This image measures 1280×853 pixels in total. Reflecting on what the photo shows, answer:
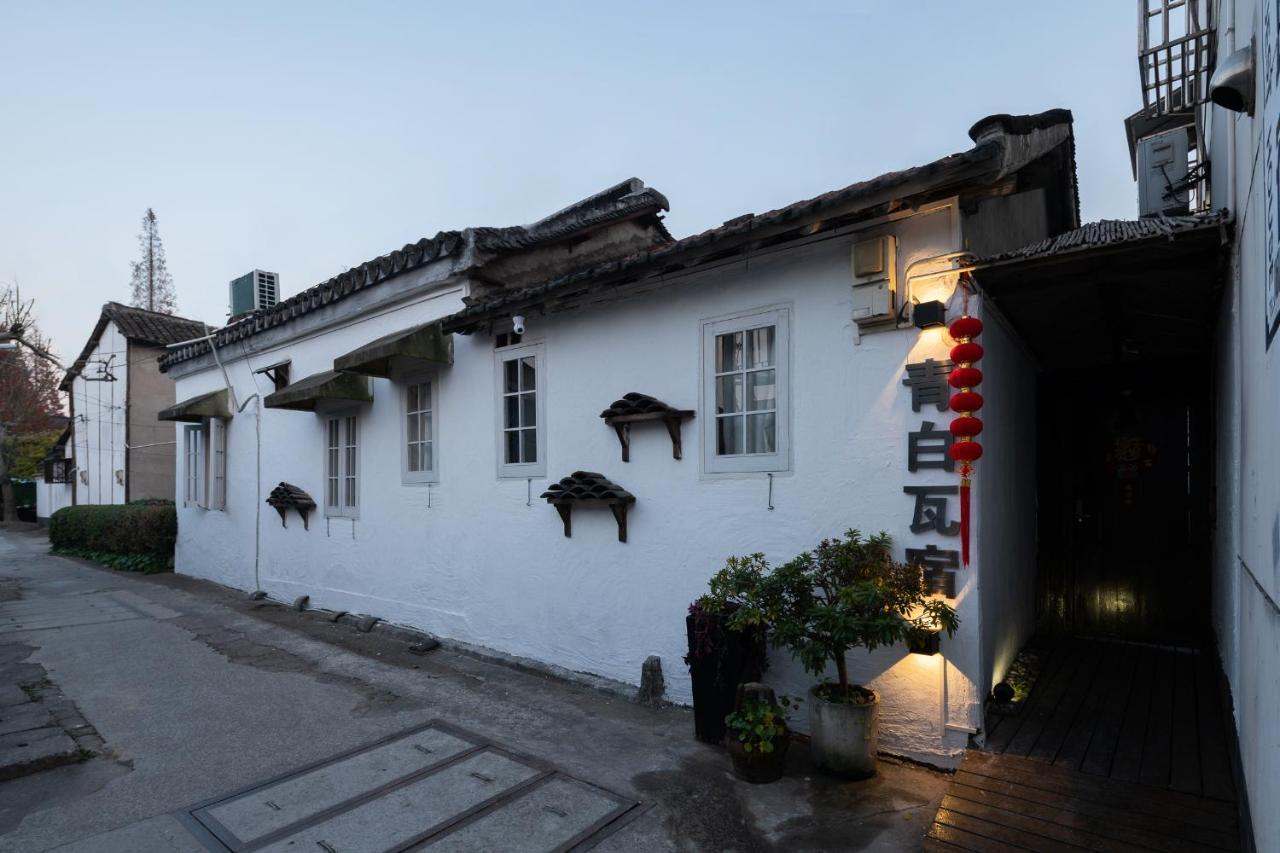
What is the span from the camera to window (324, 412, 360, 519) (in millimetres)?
9238

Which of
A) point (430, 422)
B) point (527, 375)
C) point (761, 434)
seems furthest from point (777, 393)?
point (430, 422)

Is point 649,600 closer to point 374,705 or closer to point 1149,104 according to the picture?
point 374,705

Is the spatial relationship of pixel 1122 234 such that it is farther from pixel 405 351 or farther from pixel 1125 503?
pixel 405 351

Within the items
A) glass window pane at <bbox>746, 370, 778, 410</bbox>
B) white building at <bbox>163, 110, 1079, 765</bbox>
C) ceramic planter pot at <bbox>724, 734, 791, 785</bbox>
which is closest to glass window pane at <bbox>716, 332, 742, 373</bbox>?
white building at <bbox>163, 110, 1079, 765</bbox>

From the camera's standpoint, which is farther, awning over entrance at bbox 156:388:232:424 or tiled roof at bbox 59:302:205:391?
tiled roof at bbox 59:302:205:391

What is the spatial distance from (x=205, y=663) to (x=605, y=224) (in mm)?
6331

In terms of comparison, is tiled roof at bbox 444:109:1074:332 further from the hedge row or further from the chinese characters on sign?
the hedge row

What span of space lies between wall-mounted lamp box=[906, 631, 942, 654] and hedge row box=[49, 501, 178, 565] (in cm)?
1476

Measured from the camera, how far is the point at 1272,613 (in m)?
2.22

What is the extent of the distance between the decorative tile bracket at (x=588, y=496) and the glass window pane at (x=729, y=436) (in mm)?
942

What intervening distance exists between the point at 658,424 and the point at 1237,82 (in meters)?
4.06

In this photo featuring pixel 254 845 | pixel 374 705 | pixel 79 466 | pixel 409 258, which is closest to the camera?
pixel 254 845

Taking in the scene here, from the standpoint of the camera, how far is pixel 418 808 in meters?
4.09

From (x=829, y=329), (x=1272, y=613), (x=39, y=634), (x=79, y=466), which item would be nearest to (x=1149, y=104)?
(x=829, y=329)
